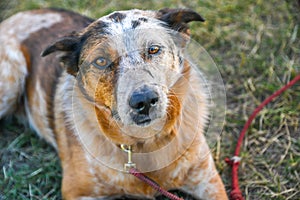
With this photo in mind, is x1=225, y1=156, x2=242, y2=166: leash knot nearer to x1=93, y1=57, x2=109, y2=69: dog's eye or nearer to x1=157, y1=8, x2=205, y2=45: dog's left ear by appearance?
x1=157, y1=8, x2=205, y2=45: dog's left ear

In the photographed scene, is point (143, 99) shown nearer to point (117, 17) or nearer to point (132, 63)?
point (132, 63)

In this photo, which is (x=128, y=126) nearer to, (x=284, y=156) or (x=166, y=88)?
(x=166, y=88)

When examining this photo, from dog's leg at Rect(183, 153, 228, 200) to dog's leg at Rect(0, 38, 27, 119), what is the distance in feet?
5.55

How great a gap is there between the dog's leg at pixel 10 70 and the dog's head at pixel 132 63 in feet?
3.25

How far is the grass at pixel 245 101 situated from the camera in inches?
150

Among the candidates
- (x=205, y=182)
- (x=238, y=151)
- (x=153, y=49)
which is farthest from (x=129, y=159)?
(x=238, y=151)

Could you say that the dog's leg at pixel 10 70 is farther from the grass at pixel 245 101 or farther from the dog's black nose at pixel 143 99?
the dog's black nose at pixel 143 99

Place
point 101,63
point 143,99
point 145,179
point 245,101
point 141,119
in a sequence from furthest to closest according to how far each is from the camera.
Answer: point 245,101, point 145,179, point 101,63, point 141,119, point 143,99

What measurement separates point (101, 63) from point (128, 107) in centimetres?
39

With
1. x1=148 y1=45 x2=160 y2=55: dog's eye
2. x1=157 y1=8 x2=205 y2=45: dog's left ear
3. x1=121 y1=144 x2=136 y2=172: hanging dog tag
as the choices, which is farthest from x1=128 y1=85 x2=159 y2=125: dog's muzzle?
x1=157 y1=8 x2=205 y2=45: dog's left ear

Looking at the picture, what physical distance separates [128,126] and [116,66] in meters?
0.36

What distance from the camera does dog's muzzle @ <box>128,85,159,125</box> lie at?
8.73 ft

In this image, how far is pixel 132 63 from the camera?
9.32 ft

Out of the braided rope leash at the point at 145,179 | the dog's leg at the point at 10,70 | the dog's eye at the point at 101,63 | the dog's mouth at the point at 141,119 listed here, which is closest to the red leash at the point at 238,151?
the braided rope leash at the point at 145,179
